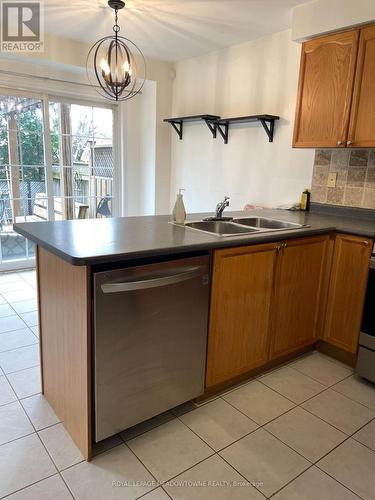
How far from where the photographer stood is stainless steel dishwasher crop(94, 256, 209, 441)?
Result: 4.92 feet

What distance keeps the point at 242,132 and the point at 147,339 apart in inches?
103

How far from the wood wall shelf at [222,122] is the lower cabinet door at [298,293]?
136 cm

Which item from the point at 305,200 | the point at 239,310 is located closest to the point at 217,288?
the point at 239,310

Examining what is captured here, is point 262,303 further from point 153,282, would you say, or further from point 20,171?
point 20,171

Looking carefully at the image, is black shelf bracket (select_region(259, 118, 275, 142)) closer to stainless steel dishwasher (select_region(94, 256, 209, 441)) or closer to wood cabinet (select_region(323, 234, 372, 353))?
wood cabinet (select_region(323, 234, 372, 353))

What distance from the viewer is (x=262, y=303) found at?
7.03 ft

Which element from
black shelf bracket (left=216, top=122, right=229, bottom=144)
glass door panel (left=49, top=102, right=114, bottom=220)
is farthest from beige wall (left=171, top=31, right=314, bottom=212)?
glass door panel (left=49, top=102, right=114, bottom=220)

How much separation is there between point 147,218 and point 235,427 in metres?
1.33

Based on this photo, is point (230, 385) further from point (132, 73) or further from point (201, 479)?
point (132, 73)

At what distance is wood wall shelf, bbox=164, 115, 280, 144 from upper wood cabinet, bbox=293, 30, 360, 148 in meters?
0.52

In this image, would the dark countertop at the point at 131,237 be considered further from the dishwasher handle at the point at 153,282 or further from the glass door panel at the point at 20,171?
the glass door panel at the point at 20,171

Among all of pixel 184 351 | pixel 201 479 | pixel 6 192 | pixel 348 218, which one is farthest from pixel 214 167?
pixel 201 479

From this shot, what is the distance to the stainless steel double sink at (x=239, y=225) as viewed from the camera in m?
2.31

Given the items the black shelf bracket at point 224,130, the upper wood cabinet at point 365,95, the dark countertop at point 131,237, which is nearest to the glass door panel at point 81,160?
the black shelf bracket at point 224,130
